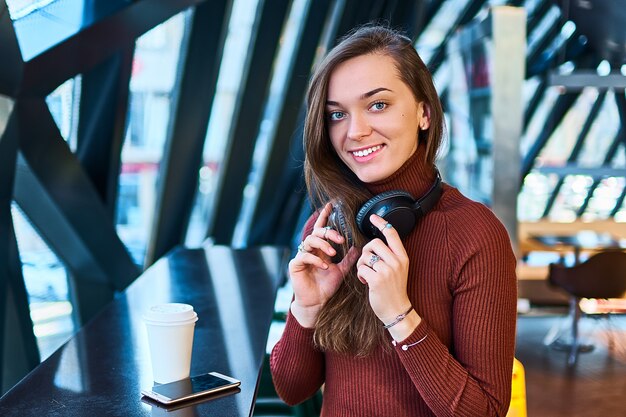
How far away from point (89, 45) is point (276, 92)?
426 cm

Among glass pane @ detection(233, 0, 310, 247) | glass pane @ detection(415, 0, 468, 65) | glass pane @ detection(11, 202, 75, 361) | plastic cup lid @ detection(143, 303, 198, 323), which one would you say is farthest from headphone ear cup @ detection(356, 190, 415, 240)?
glass pane @ detection(415, 0, 468, 65)

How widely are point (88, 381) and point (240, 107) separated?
4632 millimetres


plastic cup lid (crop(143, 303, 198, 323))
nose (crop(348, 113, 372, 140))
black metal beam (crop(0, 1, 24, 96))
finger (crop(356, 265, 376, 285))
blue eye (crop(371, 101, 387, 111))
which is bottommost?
plastic cup lid (crop(143, 303, 198, 323))

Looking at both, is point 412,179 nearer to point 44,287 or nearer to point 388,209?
point 388,209

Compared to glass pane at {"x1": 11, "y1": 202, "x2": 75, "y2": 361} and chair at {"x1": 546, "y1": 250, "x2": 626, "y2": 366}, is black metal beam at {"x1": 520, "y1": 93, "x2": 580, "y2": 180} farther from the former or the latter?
glass pane at {"x1": 11, "y1": 202, "x2": 75, "y2": 361}

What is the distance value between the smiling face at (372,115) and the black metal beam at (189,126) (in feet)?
10.9

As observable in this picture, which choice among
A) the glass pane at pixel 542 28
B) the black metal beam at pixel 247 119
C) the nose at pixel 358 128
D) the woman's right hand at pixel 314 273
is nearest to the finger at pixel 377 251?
the woman's right hand at pixel 314 273

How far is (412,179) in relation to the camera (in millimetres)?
1575

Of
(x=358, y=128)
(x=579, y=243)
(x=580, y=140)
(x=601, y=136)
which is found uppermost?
(x=358, y=128)

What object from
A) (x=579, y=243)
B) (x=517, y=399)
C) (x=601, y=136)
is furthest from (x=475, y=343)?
(x=601, y=136)

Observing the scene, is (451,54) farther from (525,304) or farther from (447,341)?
(447,341)

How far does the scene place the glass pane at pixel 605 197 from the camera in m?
10.9

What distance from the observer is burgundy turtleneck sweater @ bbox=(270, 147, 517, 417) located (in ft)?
4.62

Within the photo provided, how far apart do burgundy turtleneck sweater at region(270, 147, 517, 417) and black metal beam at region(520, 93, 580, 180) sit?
41.4 ft
